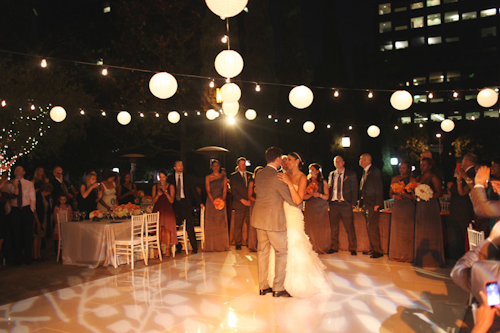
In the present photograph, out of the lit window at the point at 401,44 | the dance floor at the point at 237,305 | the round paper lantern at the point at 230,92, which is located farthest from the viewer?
the lit window at the point at 401,44

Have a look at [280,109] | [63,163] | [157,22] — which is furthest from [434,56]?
[63,163]

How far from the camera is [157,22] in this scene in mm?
16719

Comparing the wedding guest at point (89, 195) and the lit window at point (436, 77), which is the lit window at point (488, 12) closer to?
the lit window at point (436, 77)

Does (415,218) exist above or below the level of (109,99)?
below

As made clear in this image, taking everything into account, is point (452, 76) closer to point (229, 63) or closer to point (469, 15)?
point (469, 15)

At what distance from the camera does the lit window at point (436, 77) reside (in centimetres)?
4803

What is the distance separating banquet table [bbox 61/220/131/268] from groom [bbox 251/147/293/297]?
3170mm

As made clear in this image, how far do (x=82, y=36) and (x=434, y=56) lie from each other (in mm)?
42935

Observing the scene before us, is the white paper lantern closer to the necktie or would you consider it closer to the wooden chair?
the wooden chair

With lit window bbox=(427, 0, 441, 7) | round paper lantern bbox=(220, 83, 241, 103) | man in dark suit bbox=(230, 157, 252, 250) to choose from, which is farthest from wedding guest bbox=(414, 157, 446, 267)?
lit window bbox=(427, 0, 441, 7)

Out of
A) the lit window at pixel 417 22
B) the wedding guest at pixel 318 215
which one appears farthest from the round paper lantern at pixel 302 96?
the lit window at pixel 417 22

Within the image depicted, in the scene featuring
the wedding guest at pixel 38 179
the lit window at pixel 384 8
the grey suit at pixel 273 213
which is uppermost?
the lit window at pixel 384 8

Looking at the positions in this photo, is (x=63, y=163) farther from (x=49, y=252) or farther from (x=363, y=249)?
(x=363, y=249)

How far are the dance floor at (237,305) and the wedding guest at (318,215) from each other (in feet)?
3.53
